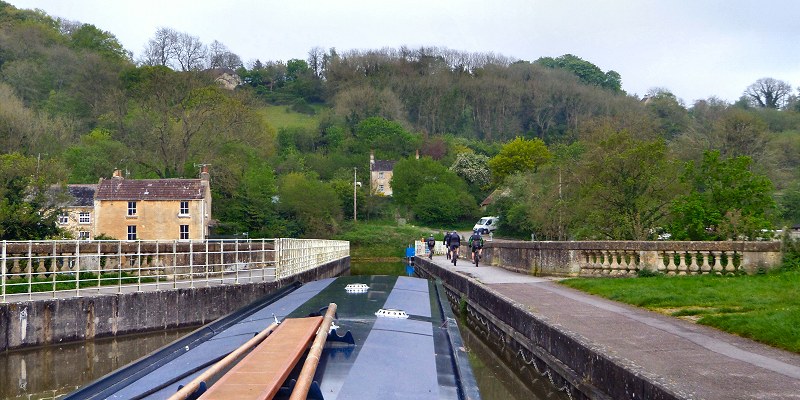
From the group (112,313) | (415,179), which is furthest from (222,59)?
(112,313)

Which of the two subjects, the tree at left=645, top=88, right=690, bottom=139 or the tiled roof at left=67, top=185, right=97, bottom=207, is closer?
the tiled roof at left=67, top=185, right=97, bottom=207

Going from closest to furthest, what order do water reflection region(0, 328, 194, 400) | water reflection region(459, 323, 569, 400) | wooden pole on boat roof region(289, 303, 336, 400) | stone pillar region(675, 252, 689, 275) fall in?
wooden pole on boat roof region(289, 303, 336, 400), water reflection region(459, 323, 569, 400), water reflection region(0, 328, 194, 400), stone pillar region(675, 252, 689, 275)

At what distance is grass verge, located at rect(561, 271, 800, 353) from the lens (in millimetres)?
9367

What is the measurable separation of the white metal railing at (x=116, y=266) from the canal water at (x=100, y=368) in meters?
1.26

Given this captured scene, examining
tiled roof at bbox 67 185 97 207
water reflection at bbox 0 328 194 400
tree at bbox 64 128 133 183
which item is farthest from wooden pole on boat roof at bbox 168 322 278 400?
tree at bbox 64 128 133 183

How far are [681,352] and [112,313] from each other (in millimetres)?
11060

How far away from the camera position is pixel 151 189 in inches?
2057

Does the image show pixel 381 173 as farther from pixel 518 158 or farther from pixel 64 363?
pixel 64 363

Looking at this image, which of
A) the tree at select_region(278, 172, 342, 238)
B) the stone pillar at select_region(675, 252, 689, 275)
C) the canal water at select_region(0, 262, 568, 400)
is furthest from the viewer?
the tree at select_region(278, 172, 342, 238)

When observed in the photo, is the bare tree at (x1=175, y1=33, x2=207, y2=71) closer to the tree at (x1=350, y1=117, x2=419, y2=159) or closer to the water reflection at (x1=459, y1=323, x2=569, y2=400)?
the tree at (x1=350, y1=117, x2=419, y2=159)

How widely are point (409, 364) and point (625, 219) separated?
57.4 ft

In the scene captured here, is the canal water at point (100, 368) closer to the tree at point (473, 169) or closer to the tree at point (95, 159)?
the tree at point (95, 159)

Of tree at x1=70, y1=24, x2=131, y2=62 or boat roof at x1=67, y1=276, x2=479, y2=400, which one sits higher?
tree at x1=70, y1=24, x2=131, y2=62

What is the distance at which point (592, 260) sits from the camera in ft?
61.0
